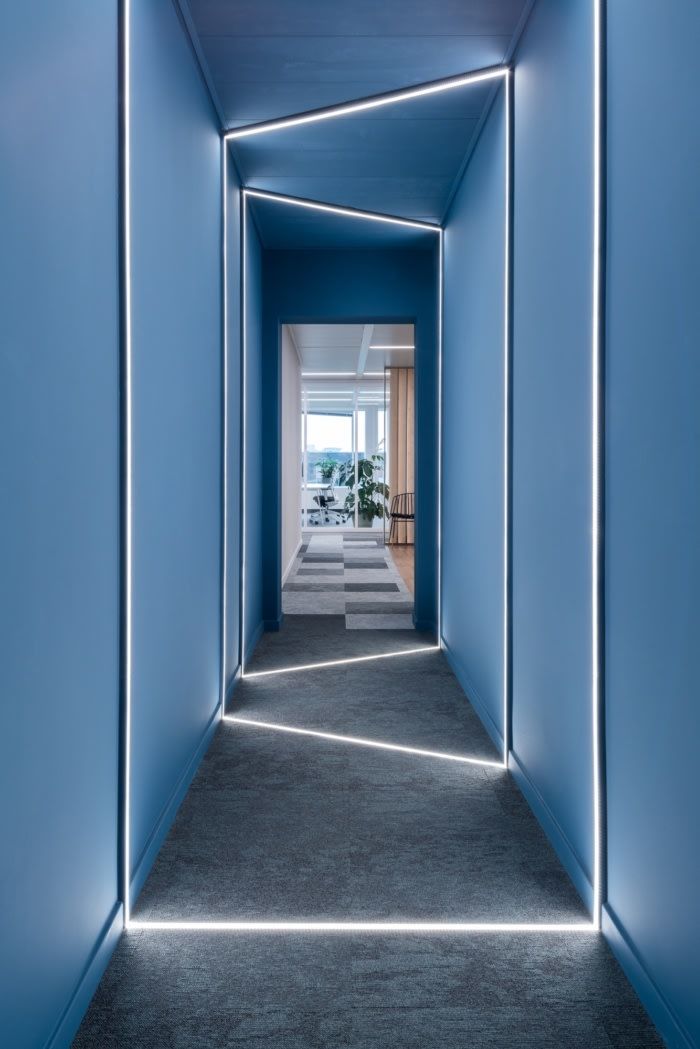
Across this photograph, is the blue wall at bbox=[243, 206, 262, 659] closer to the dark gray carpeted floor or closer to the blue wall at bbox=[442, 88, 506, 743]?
the blue wall at bbox=[442, 88, 506, 743]

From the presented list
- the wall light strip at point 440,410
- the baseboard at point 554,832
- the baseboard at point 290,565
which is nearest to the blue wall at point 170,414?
the baseboard at point 554,832

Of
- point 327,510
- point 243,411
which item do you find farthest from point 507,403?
point 327,510

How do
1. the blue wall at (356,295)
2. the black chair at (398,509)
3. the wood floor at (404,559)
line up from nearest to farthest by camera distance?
1. the blue wall at (356,295)
2. the wood floor at (404,559)
3. the black chair at (398,509)

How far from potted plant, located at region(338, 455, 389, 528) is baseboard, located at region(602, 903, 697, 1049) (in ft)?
39.9

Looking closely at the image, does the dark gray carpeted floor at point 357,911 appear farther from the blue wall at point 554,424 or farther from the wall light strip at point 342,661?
the wall light strip at point 342,661

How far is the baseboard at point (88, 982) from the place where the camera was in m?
1.60

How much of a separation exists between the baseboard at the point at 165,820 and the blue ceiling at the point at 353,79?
2614 mm

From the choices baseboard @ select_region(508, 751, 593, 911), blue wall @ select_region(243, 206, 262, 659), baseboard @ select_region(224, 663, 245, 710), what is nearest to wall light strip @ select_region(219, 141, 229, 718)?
baseboard @ select_region(224, 663, 245, 710)

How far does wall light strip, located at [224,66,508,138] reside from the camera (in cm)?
331

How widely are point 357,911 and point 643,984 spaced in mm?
714

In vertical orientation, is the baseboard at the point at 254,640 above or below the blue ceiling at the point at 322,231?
below

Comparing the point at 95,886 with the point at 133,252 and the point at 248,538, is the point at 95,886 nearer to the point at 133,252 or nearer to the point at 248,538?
the point at 133,252

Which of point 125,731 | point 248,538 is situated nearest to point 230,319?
point 248,538

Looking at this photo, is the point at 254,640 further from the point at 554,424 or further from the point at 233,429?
the point at 554,424
